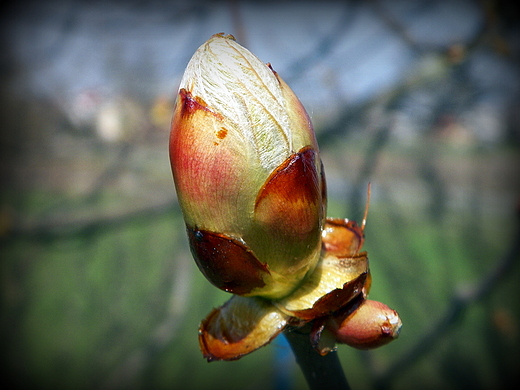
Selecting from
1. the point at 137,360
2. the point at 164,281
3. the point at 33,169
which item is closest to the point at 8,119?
the point at 33,169

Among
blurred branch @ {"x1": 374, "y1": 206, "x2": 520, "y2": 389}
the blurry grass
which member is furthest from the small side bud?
the blurry grass

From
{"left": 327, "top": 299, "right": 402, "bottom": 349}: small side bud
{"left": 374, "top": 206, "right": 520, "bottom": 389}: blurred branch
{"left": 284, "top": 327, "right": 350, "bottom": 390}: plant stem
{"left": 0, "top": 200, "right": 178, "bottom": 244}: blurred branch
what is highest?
{"left": 327, "top": 299, "right": 402, "bottom": 349}: small side bud

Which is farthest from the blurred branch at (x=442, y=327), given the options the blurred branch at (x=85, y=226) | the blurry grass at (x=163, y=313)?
the blurred branch at (x=85, y=226)

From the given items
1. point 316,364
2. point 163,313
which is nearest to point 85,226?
point 163,313

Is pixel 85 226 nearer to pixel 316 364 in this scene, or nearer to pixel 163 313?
pixel 163 313

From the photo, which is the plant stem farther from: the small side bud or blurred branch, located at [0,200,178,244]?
blurred branch, located at [0,200,178,244]
